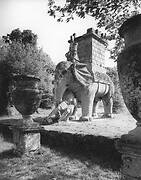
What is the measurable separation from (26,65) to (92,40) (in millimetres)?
10133

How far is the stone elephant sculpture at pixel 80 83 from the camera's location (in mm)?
7293

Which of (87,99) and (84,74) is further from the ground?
(84,74)

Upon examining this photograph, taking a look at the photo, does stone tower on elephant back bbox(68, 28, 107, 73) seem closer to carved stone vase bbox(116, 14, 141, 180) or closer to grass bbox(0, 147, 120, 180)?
grass bbox(0, 147, 120, 180)

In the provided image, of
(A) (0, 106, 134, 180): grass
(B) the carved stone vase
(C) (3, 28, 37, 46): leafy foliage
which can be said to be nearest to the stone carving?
(A) (0, 106, 134, 180): grass

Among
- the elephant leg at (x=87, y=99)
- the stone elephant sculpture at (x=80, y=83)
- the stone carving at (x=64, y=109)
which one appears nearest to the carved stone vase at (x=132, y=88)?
the stone carving at (x=64, y=109)

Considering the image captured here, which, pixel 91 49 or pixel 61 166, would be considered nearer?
pixel 61 166

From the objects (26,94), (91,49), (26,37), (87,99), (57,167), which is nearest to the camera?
(57,167)

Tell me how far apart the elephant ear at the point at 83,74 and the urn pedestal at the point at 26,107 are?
9.09ft

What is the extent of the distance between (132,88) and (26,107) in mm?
3309

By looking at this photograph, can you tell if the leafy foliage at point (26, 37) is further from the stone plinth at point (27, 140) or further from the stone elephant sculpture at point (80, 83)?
the stone plinth at point (27, 140)

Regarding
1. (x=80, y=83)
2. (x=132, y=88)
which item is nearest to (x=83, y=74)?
(x=80, y=83)

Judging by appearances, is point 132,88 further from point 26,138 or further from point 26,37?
point 26,37

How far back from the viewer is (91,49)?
8562 millimetres

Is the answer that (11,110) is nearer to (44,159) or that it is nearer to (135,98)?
(44,159)
